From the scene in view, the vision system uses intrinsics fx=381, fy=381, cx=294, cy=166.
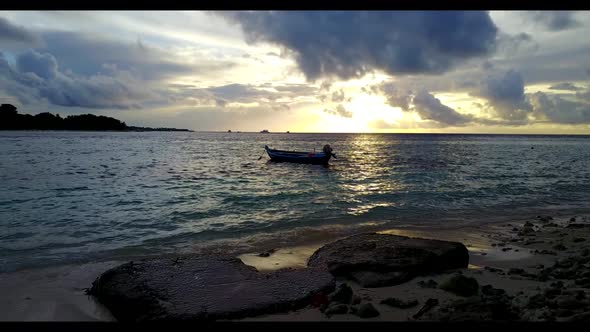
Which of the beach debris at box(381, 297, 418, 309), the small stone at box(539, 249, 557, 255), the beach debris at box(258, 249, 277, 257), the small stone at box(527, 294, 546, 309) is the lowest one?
the beach debris at box(258, 249, 277, 257)

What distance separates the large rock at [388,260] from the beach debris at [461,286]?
0.85 m

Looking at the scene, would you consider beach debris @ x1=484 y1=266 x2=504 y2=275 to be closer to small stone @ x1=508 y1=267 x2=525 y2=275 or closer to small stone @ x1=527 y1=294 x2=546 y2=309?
small stone @ x1=508 y1=267 x2=525 y2=275

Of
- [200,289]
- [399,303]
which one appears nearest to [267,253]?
[200,289]

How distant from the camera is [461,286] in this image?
21.0 feet

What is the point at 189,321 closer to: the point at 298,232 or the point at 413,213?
the point at 298,232

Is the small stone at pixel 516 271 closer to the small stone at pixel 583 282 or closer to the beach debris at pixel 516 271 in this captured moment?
the beach debris at pixel 516 271

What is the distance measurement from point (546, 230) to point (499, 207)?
17.3 ft

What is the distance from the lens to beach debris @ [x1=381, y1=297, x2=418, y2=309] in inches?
236

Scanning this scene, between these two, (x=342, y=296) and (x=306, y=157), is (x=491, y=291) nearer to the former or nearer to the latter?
(x=342, y=296)

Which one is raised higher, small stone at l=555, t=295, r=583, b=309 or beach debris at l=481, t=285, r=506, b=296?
small stone at l=555, t=295, r=583, b=309

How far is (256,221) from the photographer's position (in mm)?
13930

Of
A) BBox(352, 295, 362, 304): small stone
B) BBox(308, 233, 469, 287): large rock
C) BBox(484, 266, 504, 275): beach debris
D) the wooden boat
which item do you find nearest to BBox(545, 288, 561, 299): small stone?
BBox(484, 266, 504, 275): beach debris

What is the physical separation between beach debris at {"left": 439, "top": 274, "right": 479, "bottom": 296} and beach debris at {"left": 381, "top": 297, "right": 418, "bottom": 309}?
80 centimetres
